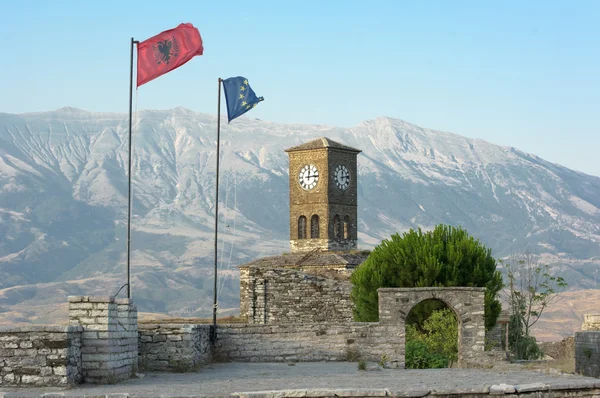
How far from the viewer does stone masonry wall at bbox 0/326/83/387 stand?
17.7 m

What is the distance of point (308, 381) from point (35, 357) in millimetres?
4546

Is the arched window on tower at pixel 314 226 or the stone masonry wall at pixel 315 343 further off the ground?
the arched window on tower at pixel 314 226

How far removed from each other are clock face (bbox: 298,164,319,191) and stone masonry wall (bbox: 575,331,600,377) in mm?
49745

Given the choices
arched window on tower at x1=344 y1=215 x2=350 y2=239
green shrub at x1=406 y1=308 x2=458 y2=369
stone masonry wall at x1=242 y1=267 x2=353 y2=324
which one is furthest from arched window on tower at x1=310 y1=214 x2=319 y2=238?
green shrub at x1=406 y1=308 x2=458 y2=369

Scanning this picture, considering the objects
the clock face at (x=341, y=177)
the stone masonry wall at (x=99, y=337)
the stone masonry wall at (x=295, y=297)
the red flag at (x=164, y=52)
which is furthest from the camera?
the clock face at (x=341, y=177)

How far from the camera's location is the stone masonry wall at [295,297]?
60.2 meters

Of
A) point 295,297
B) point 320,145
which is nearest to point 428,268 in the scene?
point 295,297

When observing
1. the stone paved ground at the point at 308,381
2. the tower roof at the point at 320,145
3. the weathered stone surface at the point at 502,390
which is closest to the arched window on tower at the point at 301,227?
the tower roof at the point at 320,145

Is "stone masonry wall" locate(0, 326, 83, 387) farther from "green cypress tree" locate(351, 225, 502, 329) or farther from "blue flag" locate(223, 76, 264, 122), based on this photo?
"green cypress tree" locate(351, 225, 502, 329)

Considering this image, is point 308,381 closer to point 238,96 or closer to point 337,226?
point 238,96

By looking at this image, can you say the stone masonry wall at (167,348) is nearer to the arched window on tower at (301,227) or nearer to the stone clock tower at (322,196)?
the stone clock tower at (322,196)

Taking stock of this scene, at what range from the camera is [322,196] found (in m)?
80.7

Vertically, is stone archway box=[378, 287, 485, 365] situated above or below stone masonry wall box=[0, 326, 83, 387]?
above

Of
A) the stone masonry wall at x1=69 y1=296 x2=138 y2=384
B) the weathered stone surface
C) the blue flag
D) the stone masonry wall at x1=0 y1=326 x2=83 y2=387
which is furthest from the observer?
the blue flag
